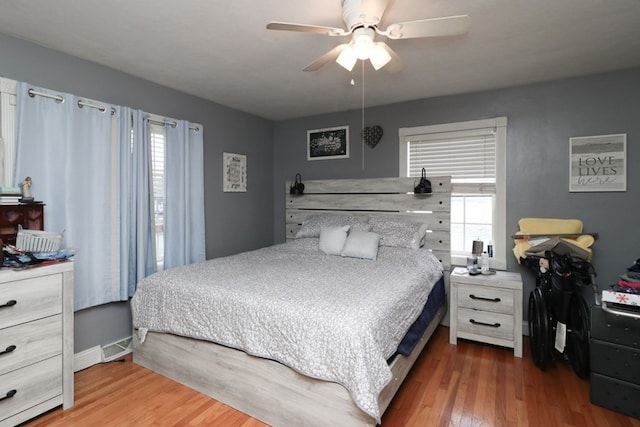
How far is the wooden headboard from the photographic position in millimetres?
3451

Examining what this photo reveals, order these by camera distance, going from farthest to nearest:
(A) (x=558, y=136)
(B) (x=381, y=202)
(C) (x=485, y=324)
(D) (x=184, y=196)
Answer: (B) (x=381, y=202)
(D) (x=184, y=196)
(A) (x=558, y=136)
(C) (x=485, y=324)

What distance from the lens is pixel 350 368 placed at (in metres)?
1.59

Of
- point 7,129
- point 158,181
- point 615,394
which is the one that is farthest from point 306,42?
point 615,394

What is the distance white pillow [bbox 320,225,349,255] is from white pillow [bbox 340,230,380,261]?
0.06 m

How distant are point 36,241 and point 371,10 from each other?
7.76ft

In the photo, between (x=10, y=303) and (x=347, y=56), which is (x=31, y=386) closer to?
(x=10, y=303)

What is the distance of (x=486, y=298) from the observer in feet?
9.41

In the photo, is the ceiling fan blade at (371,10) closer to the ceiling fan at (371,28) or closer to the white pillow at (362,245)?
the ceiling fan at (371,28)

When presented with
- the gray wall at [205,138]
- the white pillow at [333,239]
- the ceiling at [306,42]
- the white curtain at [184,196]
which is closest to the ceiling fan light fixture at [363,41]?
the ceiling at [306,42]

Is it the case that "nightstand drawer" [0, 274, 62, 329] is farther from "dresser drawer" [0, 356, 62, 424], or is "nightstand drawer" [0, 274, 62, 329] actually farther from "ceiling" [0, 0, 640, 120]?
"ceiling" [0, 0, 640, 120]

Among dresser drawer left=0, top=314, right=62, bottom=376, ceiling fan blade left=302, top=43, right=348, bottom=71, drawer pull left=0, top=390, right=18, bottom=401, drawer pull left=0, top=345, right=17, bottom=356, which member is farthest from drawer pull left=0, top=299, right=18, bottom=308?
ceiling fan blade left=302, top=43, right=348, bottom=71

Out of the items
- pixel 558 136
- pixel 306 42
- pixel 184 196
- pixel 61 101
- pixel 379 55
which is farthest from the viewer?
pixel 184 196

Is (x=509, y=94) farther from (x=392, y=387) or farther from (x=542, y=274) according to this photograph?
(x=392, y=387)

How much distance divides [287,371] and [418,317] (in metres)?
1.07
